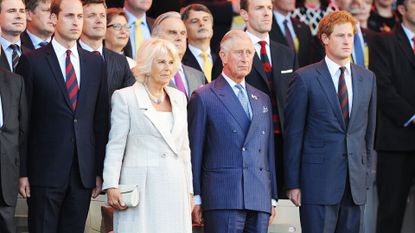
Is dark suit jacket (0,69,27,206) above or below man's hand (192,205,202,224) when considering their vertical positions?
above

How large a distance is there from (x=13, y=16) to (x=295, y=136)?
2.55 m

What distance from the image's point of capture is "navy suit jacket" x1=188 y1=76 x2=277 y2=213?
920cm

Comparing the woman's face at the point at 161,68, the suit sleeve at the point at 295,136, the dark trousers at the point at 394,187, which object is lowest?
the dark trousers at the point at 394,187

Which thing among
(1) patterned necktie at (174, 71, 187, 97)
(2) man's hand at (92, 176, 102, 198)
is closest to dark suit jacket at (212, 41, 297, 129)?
(1) patterned necktie at (174, 71, 187, 97)

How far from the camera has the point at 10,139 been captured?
8883mm

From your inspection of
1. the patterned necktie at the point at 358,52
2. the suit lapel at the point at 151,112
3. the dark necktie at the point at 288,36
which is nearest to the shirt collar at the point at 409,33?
the patterned necktie at the point at 358,52

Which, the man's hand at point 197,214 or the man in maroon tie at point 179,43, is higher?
the man in maroon tie at point 179,43

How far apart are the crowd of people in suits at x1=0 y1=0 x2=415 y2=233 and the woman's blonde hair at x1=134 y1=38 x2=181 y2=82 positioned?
0.01m

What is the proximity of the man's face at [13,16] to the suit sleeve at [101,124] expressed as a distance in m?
1.08

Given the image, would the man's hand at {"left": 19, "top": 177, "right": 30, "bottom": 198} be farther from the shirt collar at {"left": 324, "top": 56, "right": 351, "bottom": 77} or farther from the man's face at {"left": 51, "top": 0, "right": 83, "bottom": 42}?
the shirt collar at {"left": 324, "top": 56, "right": 351, "bottom": 77}

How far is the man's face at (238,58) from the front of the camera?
31.0 ft

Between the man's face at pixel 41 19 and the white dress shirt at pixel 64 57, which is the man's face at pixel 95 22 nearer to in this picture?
the man's face at pixel 41 19

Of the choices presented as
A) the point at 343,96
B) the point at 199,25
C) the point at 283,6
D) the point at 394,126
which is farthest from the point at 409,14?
the point at 343,96

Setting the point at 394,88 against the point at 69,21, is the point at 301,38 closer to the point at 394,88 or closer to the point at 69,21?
the point at 394,88
